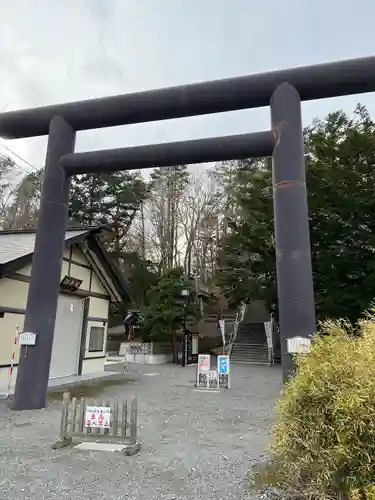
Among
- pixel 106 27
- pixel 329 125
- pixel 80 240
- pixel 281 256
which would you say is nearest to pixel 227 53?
pixel 106 27

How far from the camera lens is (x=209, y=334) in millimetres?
26375

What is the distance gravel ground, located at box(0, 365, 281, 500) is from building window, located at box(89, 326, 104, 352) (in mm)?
5606

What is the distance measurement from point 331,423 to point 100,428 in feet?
10.3

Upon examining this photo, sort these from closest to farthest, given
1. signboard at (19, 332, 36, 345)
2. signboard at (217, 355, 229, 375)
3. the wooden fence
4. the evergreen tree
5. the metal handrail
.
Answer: the wooden fence < signboard at (19, 332, 36, 345) < signboard at (217, 355, 229, 375) < the evergreen tree < the metal handrail

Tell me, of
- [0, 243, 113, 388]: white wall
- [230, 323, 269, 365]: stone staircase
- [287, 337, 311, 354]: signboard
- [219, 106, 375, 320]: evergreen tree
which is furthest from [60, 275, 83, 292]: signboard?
[230, 323, 269, 365]: stone staircase

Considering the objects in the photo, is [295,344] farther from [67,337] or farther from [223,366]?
[67,337]

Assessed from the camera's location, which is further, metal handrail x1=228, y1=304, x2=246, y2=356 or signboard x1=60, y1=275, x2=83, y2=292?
metal handrail x1=228, y1=304, x2=246, y2=356

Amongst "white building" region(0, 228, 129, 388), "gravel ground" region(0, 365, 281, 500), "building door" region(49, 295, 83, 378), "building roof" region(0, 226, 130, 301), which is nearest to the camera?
"gravel ground" region(0, 365, 281, 500)

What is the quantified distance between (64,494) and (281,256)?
4794mm

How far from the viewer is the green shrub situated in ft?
7.97

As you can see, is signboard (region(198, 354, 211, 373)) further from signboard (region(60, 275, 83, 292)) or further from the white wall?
signboard (region(60, 275, 83, 292))

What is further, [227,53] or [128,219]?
[128,219]

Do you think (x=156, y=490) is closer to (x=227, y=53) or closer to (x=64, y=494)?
(x=64, y=494)

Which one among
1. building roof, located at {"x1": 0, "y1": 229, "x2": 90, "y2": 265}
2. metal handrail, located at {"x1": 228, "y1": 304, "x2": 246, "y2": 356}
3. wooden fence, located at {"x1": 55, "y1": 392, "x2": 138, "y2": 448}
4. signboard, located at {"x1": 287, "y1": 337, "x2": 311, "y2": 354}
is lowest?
wooden fence, located at {"x1": 55, "y1": 392, "x2": 138, "y2": 448}
